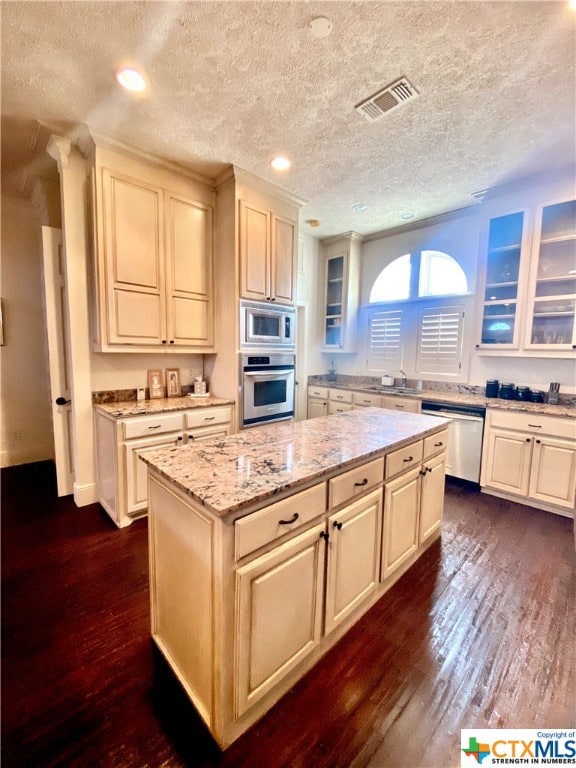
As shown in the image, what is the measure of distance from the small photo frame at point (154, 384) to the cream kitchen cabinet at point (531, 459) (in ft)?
10.8

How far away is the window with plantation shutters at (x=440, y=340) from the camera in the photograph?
388 centimetres

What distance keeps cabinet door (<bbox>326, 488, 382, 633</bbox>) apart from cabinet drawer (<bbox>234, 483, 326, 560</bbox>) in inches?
6.3

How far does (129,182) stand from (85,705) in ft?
10.9

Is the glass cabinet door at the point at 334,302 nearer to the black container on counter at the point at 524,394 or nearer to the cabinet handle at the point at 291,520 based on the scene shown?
the black container on counter at the point at 524,394

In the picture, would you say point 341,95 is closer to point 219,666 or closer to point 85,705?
point 219,666

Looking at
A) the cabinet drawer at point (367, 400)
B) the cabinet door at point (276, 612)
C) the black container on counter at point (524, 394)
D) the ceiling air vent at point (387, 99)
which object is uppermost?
the ceiling air vent at point (387, 99)

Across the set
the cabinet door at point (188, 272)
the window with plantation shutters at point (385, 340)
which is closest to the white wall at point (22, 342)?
the cabinet door at point (188, 272)

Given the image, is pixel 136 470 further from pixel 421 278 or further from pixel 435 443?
pixel 421 278

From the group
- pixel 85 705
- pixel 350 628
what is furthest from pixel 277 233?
pixel 85 705

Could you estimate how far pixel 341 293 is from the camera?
15.6 ft

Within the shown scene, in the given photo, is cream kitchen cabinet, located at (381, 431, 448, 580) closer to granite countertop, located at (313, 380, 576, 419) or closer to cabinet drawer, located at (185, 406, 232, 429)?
granite countertop, located at (313, 380, 576, 419)

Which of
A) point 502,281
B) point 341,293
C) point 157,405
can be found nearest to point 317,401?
point 341,293

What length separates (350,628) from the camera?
1.65 meters

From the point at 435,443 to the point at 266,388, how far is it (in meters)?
1.75
